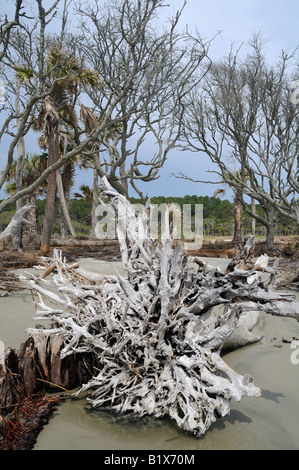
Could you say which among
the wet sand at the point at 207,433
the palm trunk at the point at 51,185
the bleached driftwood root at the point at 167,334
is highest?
the palm trunk at the point at 51,185

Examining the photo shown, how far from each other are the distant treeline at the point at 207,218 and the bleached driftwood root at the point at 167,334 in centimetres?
3218

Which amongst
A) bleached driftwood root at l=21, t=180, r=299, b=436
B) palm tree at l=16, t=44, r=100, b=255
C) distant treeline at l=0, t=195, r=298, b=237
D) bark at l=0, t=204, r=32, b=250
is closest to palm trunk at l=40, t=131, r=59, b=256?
palm tree at l=16, t=44, r=100, b=255

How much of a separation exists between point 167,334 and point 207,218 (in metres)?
52.4

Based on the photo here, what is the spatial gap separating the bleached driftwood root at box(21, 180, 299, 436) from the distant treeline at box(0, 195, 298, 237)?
106ft

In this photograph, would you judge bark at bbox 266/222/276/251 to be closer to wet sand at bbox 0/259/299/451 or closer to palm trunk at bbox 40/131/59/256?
palm trunk at bbox 40/131/59/256

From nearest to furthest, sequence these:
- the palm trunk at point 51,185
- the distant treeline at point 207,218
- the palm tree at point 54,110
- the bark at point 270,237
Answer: the palm tree at point 54,110
the palm trunk at point 51,185
the bark at point 270,237
the distant treeline at point 207,218

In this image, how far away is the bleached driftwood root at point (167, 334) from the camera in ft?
10.2

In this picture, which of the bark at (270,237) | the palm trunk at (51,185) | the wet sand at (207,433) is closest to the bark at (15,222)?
the wet sand at (207,433)

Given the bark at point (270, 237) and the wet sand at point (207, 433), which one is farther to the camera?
the bark at point (270, 237)

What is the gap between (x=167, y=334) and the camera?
12.0ft

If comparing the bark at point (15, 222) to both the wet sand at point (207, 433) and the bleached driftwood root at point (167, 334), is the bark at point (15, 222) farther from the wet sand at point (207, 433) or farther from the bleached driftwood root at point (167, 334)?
the wet sand at point (207, 433)

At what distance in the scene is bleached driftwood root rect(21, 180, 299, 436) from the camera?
10.2ft

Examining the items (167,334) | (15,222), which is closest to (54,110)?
(15,222)

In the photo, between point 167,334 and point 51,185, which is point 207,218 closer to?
point 51,185
